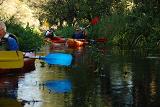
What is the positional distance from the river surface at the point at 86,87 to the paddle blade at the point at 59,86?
0.02 metres

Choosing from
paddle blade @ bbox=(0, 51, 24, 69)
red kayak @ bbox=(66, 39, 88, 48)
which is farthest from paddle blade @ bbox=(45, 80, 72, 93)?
red kayak @ bbox=(66, 39, 88, 48)

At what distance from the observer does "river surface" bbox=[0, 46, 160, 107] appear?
9.88 meters

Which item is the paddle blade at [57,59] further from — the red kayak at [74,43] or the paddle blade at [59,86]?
the red kayak at [74,43]

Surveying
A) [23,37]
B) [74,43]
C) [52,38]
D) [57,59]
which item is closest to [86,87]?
[57,59]

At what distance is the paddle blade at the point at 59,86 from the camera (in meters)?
11.7

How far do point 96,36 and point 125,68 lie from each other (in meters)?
23.0

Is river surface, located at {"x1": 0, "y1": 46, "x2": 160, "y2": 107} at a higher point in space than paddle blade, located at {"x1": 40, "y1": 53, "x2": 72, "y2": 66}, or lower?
lower

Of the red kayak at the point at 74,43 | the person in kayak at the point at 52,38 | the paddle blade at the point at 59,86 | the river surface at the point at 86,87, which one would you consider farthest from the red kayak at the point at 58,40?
the paddle blade at the point at 59,86

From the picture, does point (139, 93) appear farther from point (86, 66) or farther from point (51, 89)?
point (86, 66)

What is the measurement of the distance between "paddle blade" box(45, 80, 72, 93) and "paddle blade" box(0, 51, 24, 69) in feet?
4.04

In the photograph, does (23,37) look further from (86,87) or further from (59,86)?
(86,87)

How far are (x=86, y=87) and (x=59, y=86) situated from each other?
2.18ft

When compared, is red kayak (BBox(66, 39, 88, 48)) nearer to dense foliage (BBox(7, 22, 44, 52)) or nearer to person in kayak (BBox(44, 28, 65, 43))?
person in kayak (BBox(44, 28, 65, 43))

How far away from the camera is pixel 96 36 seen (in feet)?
133
